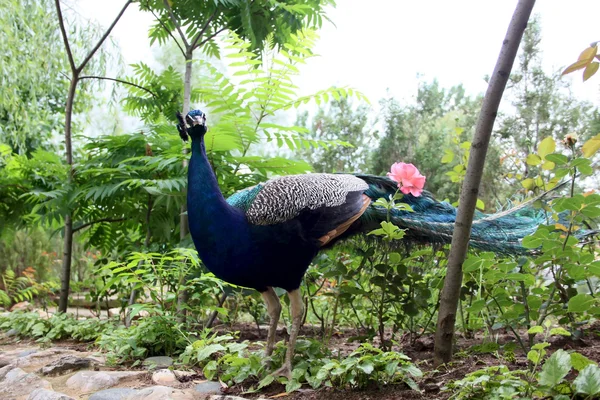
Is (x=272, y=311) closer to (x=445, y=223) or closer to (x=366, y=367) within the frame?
(x=366, y=367)

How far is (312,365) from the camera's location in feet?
6.27

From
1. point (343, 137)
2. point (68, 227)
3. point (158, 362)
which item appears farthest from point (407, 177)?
point (343, 137)

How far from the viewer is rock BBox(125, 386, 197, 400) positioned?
171 centimetres

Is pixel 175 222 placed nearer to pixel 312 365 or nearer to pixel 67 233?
pixel 67 233

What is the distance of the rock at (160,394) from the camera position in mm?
1707

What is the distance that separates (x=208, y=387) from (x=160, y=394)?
0.19 meters

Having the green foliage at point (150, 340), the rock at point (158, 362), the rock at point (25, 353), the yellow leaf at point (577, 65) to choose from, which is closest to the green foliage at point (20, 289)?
the rock at point (25, 353)

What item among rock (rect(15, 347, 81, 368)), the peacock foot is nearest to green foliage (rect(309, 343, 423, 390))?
the peacock foot

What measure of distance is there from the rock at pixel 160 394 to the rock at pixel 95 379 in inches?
9.5

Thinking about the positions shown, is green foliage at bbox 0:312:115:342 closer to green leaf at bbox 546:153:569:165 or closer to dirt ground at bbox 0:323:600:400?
dirt ground at bbox 0:323:600:400

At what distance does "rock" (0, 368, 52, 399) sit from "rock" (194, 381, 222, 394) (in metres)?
0.61

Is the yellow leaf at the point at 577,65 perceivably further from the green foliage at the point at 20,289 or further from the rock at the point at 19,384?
the green foliage at the point at 20,289

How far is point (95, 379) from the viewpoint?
1958 mm

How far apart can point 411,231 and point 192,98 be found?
2.07m
